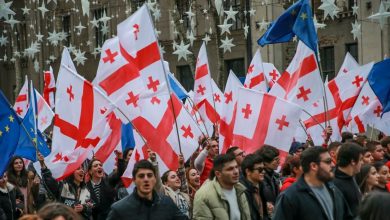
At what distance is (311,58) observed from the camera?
15328 mm

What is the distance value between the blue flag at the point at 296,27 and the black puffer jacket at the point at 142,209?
303 inches

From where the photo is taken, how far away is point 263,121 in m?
13.8

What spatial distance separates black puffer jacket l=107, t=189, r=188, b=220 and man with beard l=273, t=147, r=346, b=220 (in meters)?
1.02

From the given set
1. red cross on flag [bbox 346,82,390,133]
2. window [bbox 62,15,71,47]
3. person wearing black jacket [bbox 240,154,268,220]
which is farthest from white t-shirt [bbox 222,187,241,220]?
window [bbox 62,15,71,47]

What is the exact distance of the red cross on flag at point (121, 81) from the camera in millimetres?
12320

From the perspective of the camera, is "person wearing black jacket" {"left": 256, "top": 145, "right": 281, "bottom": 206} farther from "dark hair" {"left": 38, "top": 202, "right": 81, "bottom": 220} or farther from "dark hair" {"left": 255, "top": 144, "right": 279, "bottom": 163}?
"dark hair" {"left": 38, "top": 202, "right": 81, "bottom": 220}

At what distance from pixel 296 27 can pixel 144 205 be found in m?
8.03

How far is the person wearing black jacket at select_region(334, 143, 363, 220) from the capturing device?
8453 mm

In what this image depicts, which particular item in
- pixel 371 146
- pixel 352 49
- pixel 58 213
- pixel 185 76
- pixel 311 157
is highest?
pixel 58 213

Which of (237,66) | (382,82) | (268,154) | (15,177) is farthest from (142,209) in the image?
(237,66)

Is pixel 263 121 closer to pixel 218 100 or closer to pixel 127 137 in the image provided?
pixel 127 137

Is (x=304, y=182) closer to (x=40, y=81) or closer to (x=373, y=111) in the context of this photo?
(x=373, y=111)

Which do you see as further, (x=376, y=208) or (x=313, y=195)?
(x=313, y=195)

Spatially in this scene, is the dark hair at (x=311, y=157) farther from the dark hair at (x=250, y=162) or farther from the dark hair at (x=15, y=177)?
the dark hair at (x=15, y=177)
